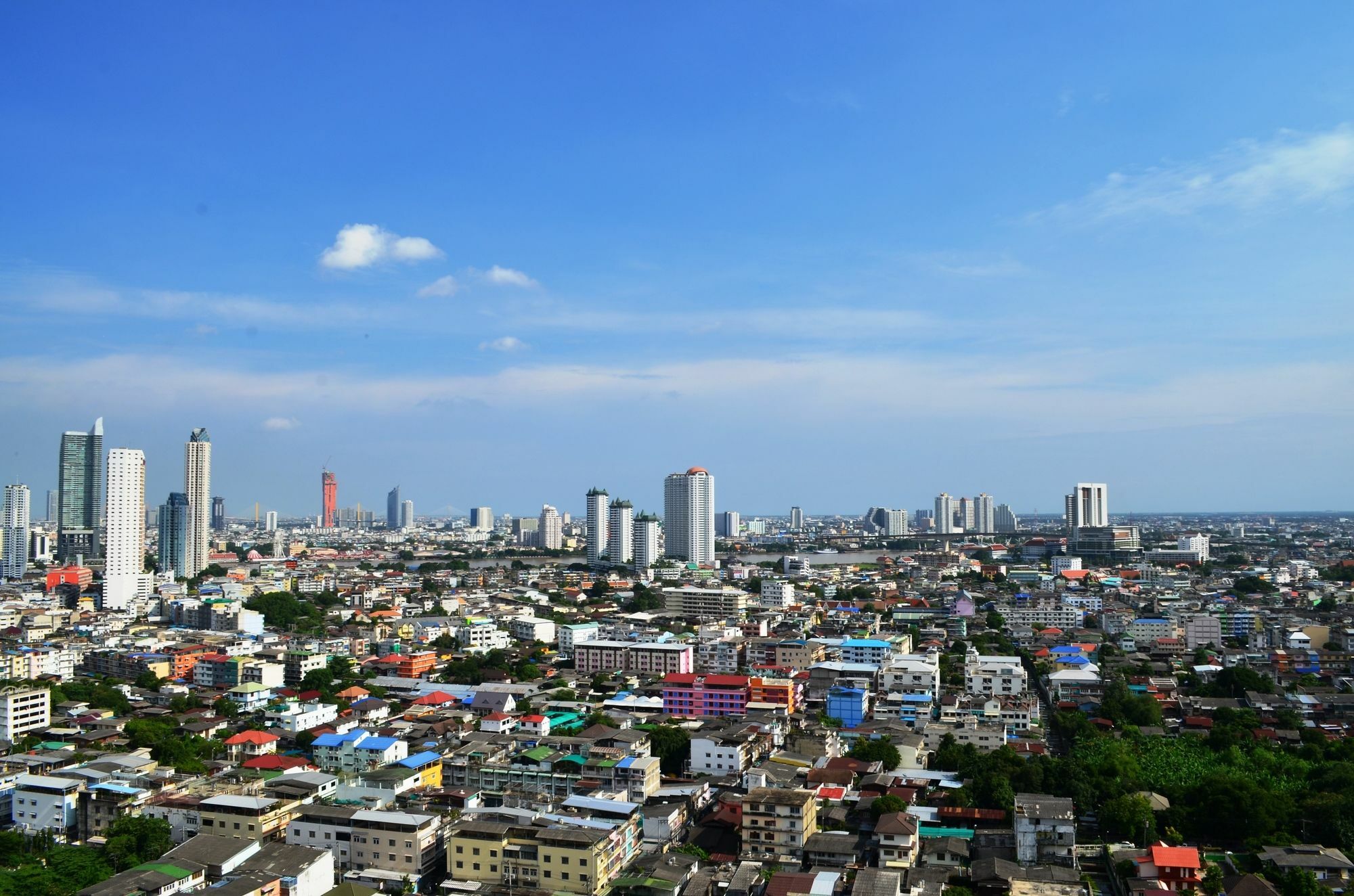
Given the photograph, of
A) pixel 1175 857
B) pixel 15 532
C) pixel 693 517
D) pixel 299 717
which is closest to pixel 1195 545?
pixel 693 517

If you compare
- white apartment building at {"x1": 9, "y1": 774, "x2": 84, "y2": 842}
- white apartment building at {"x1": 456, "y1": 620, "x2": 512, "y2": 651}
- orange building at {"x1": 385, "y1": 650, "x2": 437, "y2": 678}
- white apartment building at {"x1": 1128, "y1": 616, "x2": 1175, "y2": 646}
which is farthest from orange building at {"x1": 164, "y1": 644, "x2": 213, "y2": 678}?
white apartment building at {"x1": 1128, "y1": 616, "x2": 1175, "y2": 646}

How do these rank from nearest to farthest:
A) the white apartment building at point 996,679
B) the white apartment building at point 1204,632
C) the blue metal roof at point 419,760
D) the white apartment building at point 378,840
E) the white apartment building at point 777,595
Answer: the white apartment building at point 378,840 → the blue metal roof at point 419,760 → the white apartment building at point 996,679 → the white apartment building at point 1204,632 → the white apartment building at point 777,595

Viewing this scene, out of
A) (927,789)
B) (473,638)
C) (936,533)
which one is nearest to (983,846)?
(927,789)

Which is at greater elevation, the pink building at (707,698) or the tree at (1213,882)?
the pink building at (707,698)

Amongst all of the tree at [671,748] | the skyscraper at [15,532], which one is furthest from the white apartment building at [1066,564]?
the skyscraper at [15,532]

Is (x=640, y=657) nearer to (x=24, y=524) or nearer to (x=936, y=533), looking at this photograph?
(x=24, y=524)

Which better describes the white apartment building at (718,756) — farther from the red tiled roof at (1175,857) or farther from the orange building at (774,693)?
the red tiled roof at (1175,857)

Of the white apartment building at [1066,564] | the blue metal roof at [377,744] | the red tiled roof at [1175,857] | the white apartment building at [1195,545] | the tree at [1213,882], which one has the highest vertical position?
the white apartment building at [1195,545]
